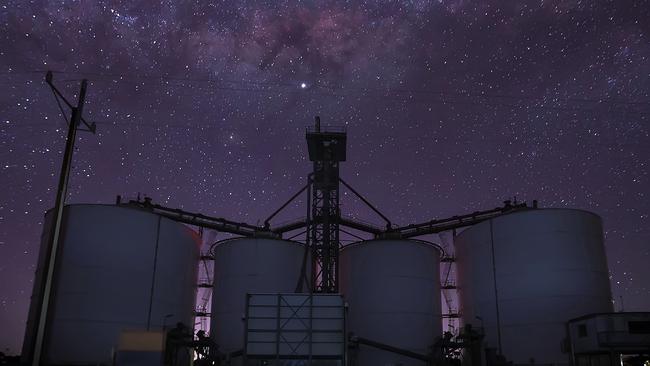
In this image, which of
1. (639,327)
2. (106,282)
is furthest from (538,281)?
(106,282)

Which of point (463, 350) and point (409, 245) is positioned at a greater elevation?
point (409, 245)

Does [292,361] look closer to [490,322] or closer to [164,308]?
[164,308]

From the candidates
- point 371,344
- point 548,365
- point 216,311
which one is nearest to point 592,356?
point 548,365

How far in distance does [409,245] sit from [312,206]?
10073 mm

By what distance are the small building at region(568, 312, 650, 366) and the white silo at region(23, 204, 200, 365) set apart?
33.7 m

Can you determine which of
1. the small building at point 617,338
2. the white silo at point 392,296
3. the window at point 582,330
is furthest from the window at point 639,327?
the white silo at point 392,296

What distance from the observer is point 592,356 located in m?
40.8

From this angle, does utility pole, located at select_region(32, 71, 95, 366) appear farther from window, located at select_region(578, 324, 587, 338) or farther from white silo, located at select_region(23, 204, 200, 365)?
window, located at select_region(578, 324, 587, 338)

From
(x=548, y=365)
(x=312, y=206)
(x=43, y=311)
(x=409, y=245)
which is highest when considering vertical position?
(x=312, y=206)

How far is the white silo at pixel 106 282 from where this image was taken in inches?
1609

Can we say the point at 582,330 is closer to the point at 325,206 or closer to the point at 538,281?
the point at 538,281

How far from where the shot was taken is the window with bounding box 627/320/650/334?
38.7 meters

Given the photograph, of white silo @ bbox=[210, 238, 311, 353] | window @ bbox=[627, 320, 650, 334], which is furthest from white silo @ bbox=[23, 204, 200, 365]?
window @ bbox=[627, 320, 650, 334]

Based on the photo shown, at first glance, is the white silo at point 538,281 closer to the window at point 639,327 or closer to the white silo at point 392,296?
the white silo at point 392,296
